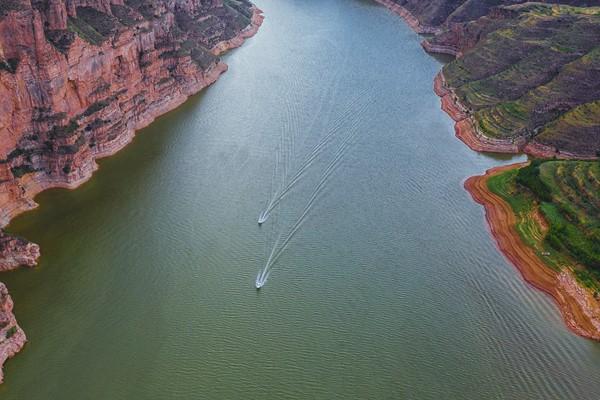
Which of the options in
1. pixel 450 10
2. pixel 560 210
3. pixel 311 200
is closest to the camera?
pixel 560 210

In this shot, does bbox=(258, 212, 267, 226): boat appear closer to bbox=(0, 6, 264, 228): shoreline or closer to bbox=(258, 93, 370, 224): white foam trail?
bbox=(258, 93, 370, 224): white foam trail

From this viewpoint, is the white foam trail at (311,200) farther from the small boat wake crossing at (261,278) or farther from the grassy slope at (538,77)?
the grassy slope at (538,77)

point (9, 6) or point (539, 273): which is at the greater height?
point (9, 6)

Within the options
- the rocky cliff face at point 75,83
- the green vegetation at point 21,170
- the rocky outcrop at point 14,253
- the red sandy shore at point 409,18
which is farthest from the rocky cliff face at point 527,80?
the rocky outcrop at point 14,253

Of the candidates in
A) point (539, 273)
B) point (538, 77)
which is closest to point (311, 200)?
point (539, 273)

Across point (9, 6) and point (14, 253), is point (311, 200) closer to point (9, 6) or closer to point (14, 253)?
point (14, 253)

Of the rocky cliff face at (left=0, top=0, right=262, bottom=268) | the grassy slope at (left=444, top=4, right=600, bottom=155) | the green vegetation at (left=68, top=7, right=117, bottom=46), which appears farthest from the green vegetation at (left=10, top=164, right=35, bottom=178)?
the grassy slope at (left=444, top=4, right=600, bottom=155)
